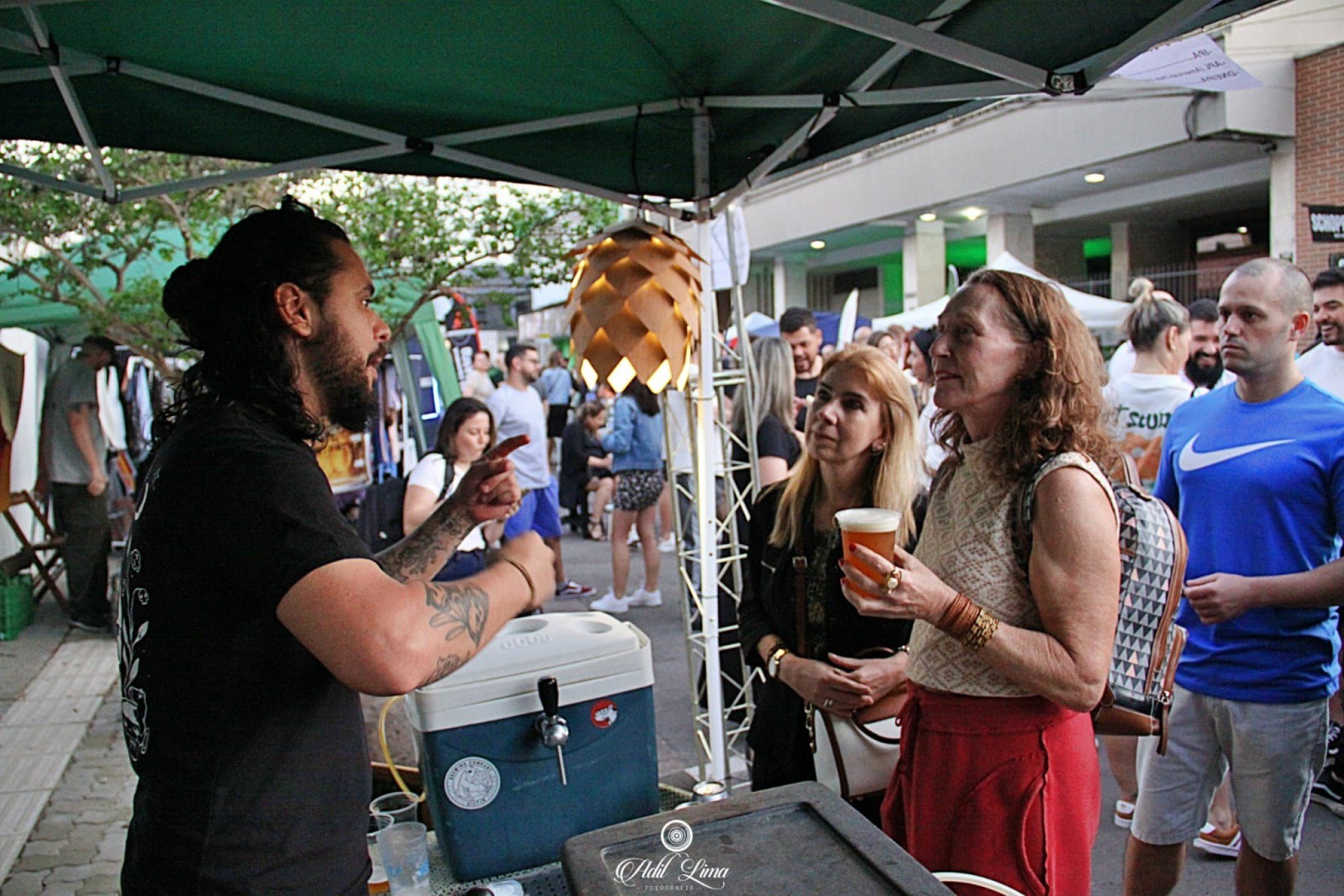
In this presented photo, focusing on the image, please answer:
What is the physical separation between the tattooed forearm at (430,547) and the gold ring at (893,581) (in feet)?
2.46

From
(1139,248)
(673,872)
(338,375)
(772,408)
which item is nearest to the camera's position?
(673,872)

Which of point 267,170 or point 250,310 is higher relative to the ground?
point 267,170

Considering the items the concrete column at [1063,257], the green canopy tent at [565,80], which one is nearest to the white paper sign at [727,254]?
the green canopy tent at [565,80]

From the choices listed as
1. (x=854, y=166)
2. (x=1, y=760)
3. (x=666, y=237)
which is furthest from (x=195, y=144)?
(x=854, y=166)

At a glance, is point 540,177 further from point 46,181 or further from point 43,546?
point 43,546

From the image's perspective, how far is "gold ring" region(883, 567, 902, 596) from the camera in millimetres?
1670

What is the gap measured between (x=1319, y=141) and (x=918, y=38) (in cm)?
1405

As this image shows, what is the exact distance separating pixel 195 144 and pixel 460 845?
7.90 feet

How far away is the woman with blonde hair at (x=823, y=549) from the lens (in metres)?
2.47

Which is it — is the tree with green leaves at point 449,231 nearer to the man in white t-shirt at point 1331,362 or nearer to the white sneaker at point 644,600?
the white sneaker at point 644,600

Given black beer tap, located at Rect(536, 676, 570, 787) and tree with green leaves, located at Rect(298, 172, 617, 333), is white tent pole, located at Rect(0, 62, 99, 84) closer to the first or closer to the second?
black beer tap, located at Rect(536, 676, 570, 787)

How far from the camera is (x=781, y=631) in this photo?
2604mm

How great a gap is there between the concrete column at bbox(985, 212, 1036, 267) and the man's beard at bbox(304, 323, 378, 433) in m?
17.6

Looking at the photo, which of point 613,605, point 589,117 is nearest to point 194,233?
point 613,605
